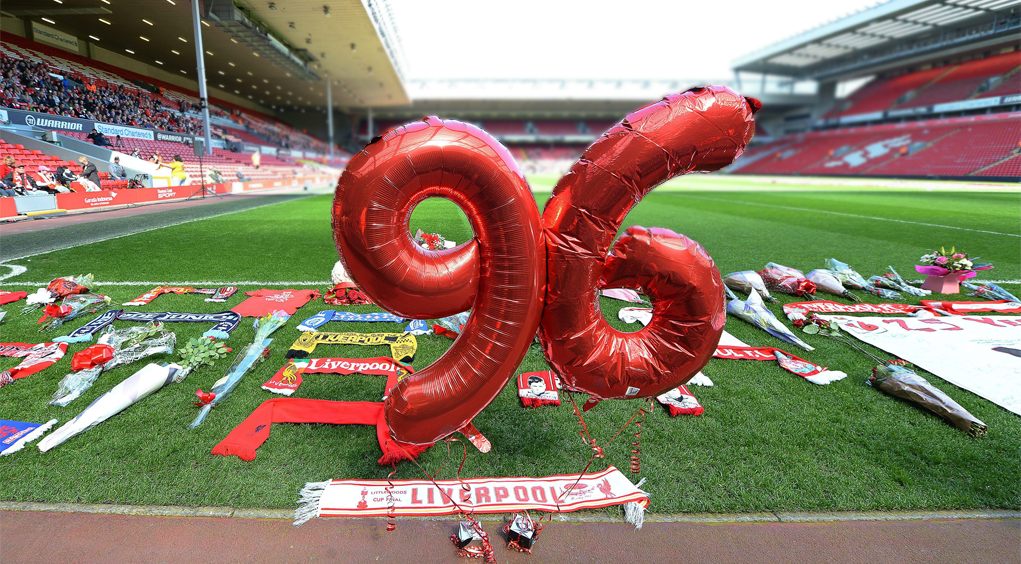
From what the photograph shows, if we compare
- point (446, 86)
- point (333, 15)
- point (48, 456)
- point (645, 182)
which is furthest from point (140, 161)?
point (446, 86)

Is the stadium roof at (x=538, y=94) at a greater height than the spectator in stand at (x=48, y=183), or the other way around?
the stadium roof at (x=538, y=94)

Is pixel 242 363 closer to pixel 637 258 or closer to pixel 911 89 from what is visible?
pixel 637 258

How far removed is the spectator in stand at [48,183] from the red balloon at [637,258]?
15.1 m

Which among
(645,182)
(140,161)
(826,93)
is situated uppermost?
(826,93)

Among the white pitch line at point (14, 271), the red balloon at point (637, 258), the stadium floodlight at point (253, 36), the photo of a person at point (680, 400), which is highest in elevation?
the stadium floodlight at point (253, 36)

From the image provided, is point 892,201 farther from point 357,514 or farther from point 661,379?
point 357,514

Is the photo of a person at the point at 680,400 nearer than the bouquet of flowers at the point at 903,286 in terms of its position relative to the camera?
Yes

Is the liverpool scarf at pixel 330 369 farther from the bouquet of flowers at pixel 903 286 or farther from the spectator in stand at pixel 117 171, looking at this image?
the spectator in stand at pixel 117 171

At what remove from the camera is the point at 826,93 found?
4972 cm

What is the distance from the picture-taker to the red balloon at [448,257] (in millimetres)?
1671

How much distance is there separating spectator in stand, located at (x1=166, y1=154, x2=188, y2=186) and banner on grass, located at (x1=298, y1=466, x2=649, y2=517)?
18.5 meters

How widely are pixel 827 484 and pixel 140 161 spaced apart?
19.6 metres

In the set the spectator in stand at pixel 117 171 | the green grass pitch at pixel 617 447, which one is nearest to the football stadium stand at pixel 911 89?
the green grass pitch at pixel 617 447

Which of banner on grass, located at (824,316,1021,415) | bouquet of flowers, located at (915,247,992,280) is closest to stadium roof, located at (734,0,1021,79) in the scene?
bouquet of flowers, located at (915,247,992,280)
